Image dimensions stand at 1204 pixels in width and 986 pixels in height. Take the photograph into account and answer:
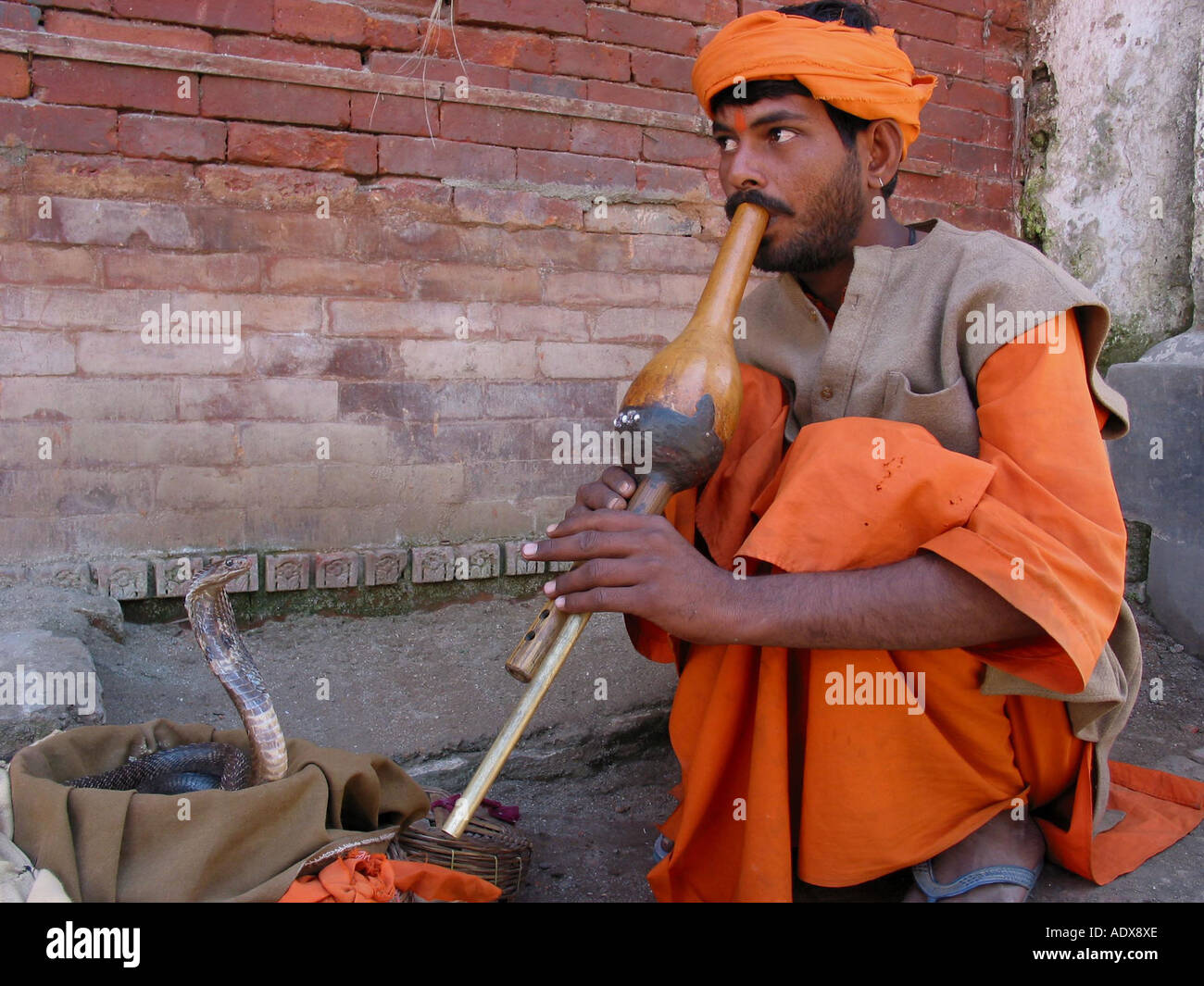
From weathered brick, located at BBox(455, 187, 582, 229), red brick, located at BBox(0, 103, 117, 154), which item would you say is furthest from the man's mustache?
red brick, located at BBox(0, 103, 117, 154)

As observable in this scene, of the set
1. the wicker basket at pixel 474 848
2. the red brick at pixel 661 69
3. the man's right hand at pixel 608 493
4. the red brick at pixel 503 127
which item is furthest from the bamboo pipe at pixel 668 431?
the red brick at pixel 661 69

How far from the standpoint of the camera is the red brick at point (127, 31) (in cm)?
298

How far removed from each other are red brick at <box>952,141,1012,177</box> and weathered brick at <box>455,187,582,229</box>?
1.80 meters

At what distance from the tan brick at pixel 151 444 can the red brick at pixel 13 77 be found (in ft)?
3.16

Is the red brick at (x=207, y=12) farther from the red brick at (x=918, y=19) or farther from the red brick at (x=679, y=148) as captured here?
the red brick at (x=918, y=19)

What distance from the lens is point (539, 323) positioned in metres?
3.64

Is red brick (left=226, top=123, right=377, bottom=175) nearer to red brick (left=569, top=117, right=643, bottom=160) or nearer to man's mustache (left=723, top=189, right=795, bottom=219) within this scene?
red brick (left=569, top=117, right=643, bottom=160)

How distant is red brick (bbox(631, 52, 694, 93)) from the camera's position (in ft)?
12.1

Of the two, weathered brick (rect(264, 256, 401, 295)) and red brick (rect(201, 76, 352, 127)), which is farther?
weathered brick (rect(264, 256, 401, 295))

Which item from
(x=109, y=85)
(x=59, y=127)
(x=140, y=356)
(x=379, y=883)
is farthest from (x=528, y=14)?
(x=379, y=883)

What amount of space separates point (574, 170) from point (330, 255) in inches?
35.9

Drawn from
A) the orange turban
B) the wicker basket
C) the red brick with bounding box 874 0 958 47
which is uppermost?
the red brick with bounding box 874 0 958 47

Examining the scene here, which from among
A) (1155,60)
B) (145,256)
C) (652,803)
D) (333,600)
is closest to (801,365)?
(652,803)
